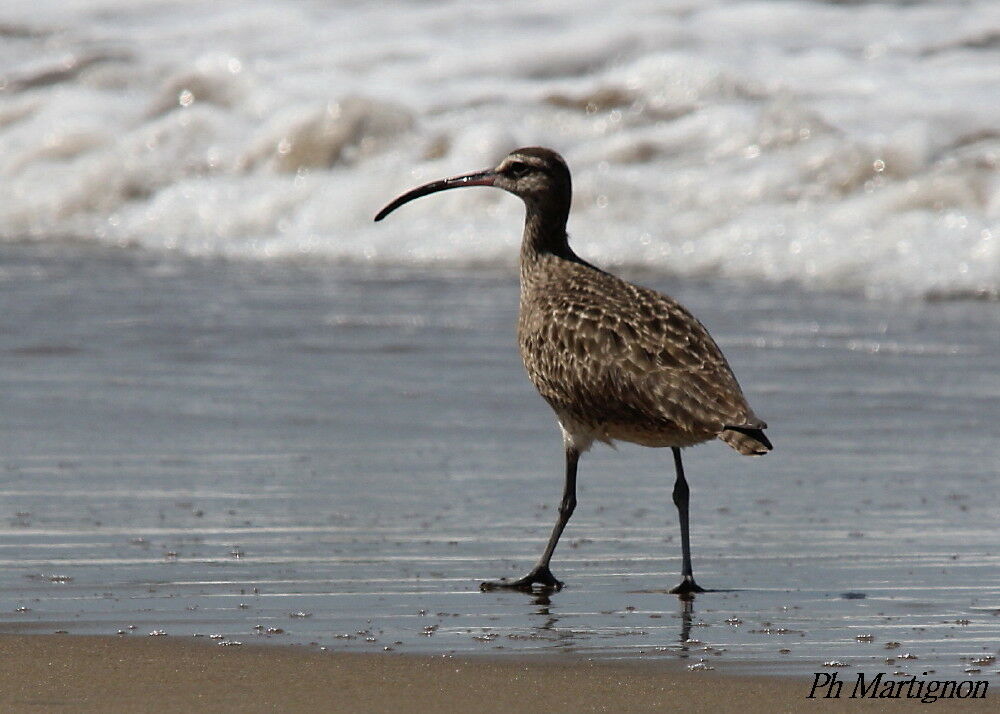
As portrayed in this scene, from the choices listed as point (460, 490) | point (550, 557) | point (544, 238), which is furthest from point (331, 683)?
point (544, 238)

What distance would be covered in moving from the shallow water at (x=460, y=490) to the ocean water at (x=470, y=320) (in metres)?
0.02

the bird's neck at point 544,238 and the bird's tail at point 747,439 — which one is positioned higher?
the bird's neck at point 544,238

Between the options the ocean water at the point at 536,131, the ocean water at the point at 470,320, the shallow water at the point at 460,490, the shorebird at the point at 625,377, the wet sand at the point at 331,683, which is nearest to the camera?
the wet sand at the point at 331,683

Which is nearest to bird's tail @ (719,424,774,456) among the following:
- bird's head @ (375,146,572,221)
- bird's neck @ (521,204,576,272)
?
bird's neck @ (521,204,576,272)

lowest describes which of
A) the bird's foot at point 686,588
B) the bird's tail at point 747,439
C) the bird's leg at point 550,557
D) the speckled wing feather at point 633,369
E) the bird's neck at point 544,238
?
the bird's foot at point 686,588

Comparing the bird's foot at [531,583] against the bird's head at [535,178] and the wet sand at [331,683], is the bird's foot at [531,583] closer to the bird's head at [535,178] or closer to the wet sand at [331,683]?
the wet sand at [331,683]

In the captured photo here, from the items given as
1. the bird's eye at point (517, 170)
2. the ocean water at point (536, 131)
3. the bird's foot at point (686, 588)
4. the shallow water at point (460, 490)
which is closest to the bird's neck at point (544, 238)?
the bird's eye at point (517, 170)

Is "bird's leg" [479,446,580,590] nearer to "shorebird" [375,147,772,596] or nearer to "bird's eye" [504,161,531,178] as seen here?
"shorebird" [375,147,772,596]

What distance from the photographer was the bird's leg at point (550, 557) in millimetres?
5216

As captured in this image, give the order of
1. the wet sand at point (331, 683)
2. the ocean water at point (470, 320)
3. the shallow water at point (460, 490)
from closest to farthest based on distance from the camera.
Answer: the wet sand at point (331, 683)
the shallow water at point (460, 490)
the ocean water at point (470, 320)

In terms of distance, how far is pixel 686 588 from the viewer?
5.14m

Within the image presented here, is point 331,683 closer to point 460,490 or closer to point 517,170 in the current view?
point 460,490

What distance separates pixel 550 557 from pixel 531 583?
254mm

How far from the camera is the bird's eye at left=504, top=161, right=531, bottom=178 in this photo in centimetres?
677
